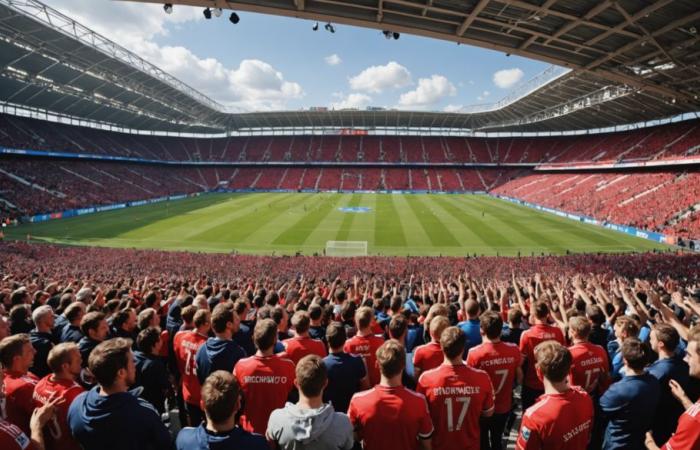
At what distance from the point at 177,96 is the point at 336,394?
63252mm

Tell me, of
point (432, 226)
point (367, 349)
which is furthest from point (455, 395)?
point (432, 226)

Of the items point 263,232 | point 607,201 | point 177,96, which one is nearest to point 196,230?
point 263,232

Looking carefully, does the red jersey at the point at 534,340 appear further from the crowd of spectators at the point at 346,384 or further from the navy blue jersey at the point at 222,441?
the navy blue jersey at the point at 222,441

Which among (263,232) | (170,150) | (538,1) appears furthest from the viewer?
(170,150)

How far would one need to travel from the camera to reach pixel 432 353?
Result: 4.57 meters

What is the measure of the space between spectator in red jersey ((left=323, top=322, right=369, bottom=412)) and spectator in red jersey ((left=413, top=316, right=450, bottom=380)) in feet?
2.62

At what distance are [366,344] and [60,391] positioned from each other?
324 cm

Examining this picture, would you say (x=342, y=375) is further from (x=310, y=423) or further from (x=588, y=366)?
(x=588, y=366)

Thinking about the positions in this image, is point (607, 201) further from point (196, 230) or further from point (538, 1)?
point (196, 230)

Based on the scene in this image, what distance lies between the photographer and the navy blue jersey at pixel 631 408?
3709 millimetres

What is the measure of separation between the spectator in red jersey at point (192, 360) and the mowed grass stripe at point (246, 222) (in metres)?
A: 27.8

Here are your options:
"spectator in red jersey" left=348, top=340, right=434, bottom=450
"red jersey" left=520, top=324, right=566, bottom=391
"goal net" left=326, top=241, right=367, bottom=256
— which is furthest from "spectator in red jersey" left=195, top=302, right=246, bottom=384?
"goal net" left=326, top=241, right=367, bottom=256

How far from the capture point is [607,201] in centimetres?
4588

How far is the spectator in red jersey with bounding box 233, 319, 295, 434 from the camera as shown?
396 cm
